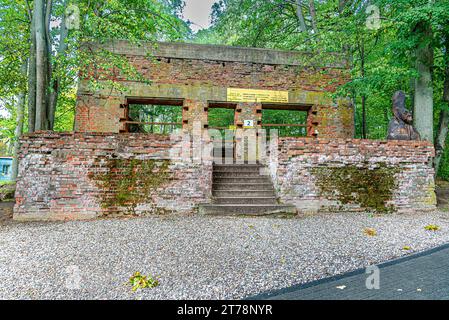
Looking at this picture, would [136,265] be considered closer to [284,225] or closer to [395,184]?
[284,225]

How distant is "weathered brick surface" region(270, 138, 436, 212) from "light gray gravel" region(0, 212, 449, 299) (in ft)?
2.47

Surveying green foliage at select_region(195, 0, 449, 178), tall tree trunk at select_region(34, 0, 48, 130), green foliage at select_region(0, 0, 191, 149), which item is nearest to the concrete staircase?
green foliage at select_region(0, 0, 191, 149)

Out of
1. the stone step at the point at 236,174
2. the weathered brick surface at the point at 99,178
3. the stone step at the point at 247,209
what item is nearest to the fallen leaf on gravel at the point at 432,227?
the stone step at the point at 247,209

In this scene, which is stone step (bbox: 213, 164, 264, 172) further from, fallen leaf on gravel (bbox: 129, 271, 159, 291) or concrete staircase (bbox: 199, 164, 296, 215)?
fallen leaf on gravel (bbox: 129, 271, 159, 291)

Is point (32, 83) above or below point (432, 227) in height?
above

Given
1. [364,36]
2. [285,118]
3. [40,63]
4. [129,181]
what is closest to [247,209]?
[129,181]

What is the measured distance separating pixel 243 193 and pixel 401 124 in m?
4.52

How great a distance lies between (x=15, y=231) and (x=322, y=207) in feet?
19.8

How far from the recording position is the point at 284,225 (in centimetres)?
450

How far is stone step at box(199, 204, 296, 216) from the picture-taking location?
508 centimetres

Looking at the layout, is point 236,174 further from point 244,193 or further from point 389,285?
point 389,285

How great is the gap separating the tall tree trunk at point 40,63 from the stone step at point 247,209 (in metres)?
4.39

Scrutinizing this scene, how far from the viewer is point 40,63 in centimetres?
546

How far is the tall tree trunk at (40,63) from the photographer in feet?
17.9
